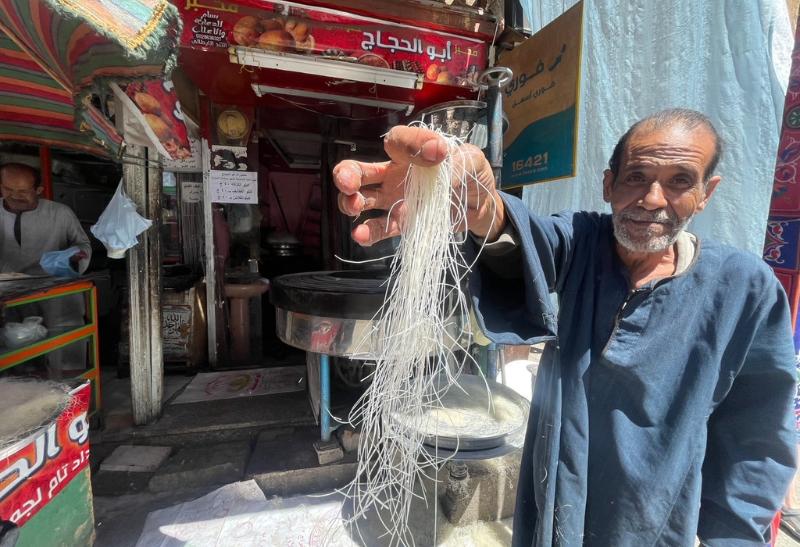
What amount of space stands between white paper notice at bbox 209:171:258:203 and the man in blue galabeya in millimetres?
4018

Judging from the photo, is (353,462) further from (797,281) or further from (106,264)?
(106,264)

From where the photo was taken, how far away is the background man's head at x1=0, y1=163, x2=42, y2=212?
3.50 m

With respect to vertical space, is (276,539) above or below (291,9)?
below

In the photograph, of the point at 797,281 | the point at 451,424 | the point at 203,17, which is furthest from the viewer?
the point at 203,17

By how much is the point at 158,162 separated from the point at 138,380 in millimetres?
2222

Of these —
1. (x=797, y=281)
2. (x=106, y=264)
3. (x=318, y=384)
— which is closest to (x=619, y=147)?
(x=797, y=281)

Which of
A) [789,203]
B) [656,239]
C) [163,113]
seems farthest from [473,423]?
[163,113]

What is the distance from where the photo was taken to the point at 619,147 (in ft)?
4.91

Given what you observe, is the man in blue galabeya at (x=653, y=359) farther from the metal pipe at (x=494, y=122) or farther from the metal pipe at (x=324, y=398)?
the metal pipe at (x=324, y=398)

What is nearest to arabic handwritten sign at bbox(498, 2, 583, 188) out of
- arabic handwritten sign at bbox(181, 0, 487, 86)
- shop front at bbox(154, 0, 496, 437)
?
shop front at bbox(154, 0, 496, 437)

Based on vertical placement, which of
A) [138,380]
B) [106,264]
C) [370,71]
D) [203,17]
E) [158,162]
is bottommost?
[138,380]

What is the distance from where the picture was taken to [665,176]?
1.33 meters

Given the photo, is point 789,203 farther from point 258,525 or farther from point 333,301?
point 258,525

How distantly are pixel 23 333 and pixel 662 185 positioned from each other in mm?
4539
